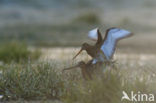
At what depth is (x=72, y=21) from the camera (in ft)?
101

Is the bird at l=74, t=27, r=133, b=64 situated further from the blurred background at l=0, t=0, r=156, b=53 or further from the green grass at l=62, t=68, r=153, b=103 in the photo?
the blurred background at l=0, t=0, r=156, b=53

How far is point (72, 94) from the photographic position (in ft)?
21.7

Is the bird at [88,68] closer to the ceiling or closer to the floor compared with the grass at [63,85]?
closer to the ceiling

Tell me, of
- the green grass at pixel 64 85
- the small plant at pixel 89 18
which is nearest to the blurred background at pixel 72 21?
the small plant at pixel 89 18

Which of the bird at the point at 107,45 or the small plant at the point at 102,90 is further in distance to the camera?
the bird at the point at 107,45

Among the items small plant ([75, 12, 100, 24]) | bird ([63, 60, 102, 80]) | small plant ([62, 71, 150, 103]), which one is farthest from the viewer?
small plant ([75, 12, 100, 24])

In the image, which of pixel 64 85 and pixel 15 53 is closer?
pixel 64 85

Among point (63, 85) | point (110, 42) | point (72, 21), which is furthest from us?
point (72, 21)

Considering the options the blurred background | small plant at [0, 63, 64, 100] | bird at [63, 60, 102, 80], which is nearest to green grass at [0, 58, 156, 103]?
small plant at [0, 63, 64, 100]

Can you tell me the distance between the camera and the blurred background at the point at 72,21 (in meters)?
22.6

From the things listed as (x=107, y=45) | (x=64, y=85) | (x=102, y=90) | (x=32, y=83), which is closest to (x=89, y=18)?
(x=32, y=83)

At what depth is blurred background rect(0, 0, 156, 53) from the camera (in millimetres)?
22594

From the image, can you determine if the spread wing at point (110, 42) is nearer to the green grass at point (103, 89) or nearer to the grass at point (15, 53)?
the green grass at point (103, 89)

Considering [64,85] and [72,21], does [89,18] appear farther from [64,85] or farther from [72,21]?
[64,85]
